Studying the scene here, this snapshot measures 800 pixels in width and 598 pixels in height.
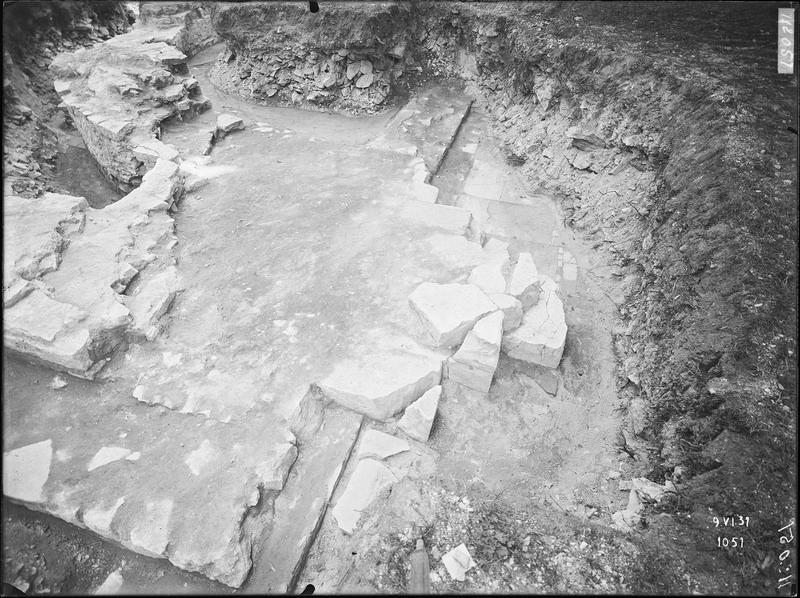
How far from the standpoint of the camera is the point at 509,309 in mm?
4855

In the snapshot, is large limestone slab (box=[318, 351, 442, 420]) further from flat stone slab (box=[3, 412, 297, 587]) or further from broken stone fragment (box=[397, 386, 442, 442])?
flat stone slab (box=[3, 412, 297, 587])

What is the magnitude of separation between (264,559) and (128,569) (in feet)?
3.40

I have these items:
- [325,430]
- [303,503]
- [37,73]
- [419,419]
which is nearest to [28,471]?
[303,503]

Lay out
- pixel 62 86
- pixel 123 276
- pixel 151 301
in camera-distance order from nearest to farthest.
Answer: pixel 151 301 → pixel 123 276 → pixel 62 86

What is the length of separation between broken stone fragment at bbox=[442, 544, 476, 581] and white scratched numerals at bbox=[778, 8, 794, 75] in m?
7.62

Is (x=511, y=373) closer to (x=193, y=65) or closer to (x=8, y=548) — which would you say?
(x=8, y=548)

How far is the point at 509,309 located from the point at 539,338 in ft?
1.53

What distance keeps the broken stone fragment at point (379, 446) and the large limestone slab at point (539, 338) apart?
1645 mm

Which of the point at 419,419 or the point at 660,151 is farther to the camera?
the point at 660,151

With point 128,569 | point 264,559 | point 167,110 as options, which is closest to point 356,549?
point 264,559

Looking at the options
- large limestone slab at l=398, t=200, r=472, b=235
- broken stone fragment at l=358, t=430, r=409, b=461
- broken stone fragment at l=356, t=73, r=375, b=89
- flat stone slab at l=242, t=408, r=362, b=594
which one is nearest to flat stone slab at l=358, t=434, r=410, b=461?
broken stone fragment at l=358, t=430, r=409, b=461

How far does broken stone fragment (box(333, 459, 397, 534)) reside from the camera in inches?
144

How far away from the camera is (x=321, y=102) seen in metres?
9.92

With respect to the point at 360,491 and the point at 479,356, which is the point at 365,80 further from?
the point at 360,491
